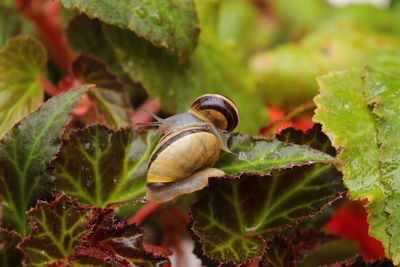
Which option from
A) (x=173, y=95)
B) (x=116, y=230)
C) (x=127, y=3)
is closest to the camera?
(x=116, y=230)

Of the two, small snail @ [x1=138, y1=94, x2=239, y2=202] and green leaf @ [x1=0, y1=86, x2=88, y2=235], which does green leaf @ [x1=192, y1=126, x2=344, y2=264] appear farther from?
green leaf @ [x1=0, y1=86, x2=88, y2=235]

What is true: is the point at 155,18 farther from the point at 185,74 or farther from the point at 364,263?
the point at 364,263

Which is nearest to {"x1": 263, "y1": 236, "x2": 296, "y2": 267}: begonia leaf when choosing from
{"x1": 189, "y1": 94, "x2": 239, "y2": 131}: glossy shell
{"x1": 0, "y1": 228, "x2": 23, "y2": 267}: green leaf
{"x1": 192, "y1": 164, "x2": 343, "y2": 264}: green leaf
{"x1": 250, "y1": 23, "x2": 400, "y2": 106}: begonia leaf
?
{"x1": 192, "y1": 164, "x2": 343, "y2": 264}: green leaf

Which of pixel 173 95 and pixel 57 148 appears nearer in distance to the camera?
pixel 57 148

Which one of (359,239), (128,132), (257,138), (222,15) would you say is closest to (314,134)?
(257,138)

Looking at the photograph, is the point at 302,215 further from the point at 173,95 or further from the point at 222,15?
the point at 222,15

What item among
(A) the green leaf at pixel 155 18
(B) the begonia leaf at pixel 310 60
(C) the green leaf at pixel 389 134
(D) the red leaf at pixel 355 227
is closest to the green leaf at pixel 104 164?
(A) the green leaf at pixel 155 18

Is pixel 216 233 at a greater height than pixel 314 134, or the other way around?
pixel 314 134

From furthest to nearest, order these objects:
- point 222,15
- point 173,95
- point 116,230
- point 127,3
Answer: point 222,15, point 173,95, point 127,3, point 116,230

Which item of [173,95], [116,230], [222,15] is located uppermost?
[222,15]
